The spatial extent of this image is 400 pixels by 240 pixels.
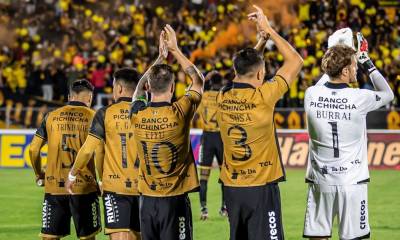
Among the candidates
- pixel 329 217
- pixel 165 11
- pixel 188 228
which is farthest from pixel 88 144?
pixel 165 11

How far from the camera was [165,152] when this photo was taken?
24.5ft

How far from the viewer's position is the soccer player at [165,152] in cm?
741

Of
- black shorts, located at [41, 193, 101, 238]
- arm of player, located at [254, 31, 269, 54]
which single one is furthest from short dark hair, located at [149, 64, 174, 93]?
black shorts, located at [41, 193, 101, 238]

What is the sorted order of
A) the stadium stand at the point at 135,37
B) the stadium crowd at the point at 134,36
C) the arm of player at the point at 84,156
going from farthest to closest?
the stadium crowd at the point at 134,36 → the stadium stand at the point at 135,37 → the arm of player at the point at 84,156

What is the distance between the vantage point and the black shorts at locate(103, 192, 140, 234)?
8.34m

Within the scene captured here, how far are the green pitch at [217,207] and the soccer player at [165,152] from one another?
417 centimetres

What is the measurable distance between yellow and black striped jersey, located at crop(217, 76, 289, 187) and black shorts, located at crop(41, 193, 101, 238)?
2197 millimetres

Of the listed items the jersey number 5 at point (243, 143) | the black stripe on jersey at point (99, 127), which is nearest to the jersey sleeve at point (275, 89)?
the jersey number 5 at point (243, 143)

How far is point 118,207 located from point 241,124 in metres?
1.78

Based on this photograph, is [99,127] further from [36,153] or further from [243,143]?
[243,143]

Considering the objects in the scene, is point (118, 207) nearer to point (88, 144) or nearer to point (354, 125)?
point (88, 144)

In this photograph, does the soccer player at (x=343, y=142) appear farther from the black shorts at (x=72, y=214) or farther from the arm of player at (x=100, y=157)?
the black shorts at (x=72, y=214)

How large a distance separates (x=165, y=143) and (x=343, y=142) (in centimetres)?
159

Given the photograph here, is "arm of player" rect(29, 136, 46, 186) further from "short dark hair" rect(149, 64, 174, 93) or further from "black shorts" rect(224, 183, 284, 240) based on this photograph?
"black shorts" rect(224, 183, 284, 240)
